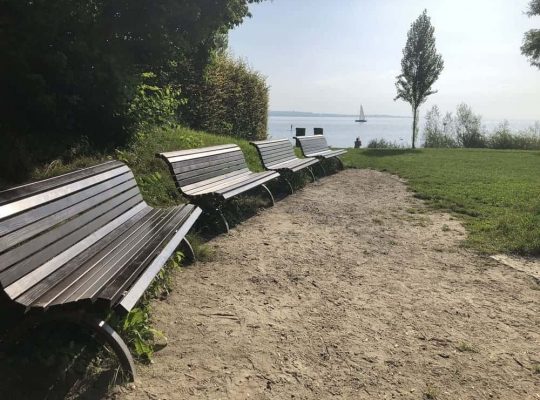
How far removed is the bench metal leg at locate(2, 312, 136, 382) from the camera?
2385 millimetres

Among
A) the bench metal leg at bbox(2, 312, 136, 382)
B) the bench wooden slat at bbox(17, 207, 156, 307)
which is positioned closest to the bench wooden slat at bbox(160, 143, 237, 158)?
the bench wooden slat at bbox(17, 207, 156, 307)

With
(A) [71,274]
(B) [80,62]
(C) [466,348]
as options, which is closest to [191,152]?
(B) [80,62]

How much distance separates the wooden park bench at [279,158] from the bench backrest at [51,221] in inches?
174

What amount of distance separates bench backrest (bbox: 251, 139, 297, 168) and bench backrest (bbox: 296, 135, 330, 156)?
1030 mm

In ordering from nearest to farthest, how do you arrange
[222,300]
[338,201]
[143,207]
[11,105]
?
[222,300]
[143,207]
[11,105]
[338,201]

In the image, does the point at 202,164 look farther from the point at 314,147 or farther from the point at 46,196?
the point at 314,147

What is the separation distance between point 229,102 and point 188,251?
10273 millimetres

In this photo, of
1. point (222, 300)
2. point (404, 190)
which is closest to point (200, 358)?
point (222, 300)

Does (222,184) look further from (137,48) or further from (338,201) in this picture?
(338,201)

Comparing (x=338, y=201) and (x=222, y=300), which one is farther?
(x=338, y=201)

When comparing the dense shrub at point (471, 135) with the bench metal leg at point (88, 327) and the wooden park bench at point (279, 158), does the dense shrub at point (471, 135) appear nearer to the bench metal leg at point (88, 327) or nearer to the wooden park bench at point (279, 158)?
the wooden park bench at point (279, 158)

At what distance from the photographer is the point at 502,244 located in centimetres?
553

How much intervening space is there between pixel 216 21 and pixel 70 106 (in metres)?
2.11

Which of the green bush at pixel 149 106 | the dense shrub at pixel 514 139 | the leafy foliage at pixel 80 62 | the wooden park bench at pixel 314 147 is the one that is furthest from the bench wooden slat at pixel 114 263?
the dense shrub at pixel 514 139
